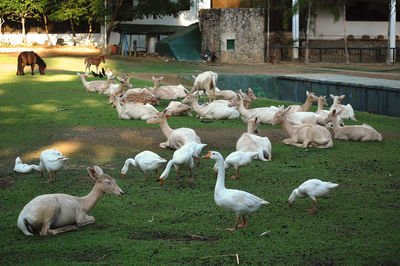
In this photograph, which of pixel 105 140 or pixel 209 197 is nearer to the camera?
pixel 209 197

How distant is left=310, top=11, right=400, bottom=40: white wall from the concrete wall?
232 inches

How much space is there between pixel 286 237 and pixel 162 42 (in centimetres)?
3595

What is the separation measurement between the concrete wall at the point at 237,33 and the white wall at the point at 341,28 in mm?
5901

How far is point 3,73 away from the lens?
A: 2555cm

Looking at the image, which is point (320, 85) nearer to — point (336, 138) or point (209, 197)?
point (336, 138)

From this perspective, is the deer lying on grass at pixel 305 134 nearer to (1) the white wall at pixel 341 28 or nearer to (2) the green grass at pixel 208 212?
(2) the green grass at pixel 208 212

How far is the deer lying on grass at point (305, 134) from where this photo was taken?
11305 mm

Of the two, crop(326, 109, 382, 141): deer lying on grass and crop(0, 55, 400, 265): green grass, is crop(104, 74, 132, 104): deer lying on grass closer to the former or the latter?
crop(0, 55, 400, 265): green grass

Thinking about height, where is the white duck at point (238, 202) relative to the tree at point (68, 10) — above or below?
below

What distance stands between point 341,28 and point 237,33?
9.11 m

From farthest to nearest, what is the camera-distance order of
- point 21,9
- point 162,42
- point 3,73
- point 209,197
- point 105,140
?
point 21,9 → point 162,42 → point 3,73 → point 105,140 → point 209,197

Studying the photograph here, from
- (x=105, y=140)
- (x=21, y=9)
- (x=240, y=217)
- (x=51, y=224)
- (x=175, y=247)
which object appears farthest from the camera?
(x=21, y=9)

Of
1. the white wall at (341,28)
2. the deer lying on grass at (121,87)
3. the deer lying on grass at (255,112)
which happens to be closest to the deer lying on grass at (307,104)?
the deer lying on grass at (255,112)

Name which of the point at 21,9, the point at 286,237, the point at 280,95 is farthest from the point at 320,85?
the point at 21,9
